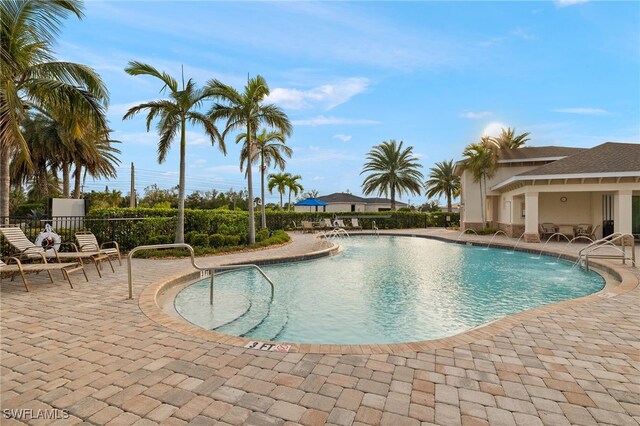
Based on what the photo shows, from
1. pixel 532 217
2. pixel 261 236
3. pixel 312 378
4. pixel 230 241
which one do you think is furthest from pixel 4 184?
pixel 532 217

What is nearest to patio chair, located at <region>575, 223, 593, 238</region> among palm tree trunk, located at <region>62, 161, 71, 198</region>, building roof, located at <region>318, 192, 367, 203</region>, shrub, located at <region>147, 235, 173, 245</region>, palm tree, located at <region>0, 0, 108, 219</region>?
shrub, located at <region>147, 235, 173, 245</region>

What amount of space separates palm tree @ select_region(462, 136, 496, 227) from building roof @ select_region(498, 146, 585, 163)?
3.10 ft

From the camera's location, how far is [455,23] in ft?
33.3

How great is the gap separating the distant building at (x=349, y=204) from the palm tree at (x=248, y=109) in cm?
3451

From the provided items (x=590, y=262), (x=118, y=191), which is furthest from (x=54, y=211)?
(x=118, y=191)

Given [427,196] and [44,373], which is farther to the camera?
[427,196]

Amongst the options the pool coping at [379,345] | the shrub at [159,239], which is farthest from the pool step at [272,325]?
the shrub at [159,239]

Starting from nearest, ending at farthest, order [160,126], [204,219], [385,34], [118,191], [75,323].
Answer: [75,323], [385,34], [160,126], [204,219], [118,191]

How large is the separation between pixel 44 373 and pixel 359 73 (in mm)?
16052

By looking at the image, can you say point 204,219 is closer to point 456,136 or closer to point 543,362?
point 543,362

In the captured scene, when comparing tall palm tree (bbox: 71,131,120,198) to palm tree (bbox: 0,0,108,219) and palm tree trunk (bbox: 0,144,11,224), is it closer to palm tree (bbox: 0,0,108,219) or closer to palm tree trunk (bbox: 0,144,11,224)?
palm tree (bbox: 0,0,108,219)

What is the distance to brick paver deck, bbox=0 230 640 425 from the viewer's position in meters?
2.38

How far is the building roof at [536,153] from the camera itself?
20.7m

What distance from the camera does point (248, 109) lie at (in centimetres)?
1395
